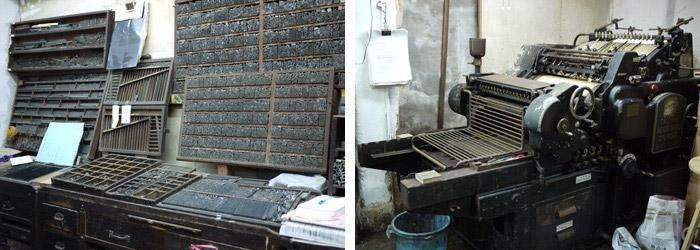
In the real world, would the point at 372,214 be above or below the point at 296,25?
below

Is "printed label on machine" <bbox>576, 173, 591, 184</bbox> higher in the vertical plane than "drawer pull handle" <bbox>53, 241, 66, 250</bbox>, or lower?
higher

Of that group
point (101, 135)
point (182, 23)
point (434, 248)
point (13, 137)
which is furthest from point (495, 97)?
point (13, 137)

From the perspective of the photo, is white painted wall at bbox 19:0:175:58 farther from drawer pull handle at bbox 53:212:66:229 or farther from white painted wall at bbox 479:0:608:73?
white painted wall at bbox 479:0:608:73

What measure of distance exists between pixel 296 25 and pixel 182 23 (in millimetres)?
945

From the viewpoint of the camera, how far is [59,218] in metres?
2.15

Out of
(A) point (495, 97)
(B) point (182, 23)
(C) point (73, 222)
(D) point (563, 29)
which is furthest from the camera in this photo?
(D) point (563, 29)

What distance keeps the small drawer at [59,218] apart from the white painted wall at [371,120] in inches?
67.5

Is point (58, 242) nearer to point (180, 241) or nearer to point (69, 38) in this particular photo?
point (180, 241)

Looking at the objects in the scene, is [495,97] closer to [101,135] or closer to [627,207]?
[627,207]

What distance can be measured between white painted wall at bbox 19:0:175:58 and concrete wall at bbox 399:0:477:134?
1753 millimetres

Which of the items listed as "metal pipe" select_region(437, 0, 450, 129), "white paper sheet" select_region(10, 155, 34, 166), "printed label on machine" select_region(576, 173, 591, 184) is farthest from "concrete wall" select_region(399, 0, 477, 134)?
"white paper sheet" select_region(10, 155, 34, 166)

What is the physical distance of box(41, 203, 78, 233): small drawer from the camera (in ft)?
6.98

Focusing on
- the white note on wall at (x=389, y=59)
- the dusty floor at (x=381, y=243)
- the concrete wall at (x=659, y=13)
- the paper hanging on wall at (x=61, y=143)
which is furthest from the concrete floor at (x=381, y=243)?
the concrete wall at (x=659, y=13)

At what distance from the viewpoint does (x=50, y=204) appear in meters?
2.18
